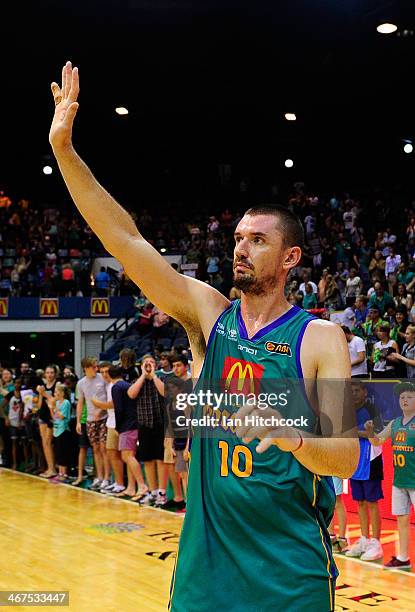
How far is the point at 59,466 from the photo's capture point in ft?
37.4

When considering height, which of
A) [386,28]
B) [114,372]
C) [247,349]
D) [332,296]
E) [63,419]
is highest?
[386,28]

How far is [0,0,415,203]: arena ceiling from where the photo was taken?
12.3 metres

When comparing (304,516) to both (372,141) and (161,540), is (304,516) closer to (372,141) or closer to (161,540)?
(161,540)

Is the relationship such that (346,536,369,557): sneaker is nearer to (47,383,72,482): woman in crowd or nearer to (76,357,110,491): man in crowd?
(76,357,110,491): man in crowd

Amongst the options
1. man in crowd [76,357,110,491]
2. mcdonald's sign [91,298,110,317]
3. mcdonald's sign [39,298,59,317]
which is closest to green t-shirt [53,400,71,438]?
man in crowd [76,357,110,491]

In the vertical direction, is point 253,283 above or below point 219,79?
below

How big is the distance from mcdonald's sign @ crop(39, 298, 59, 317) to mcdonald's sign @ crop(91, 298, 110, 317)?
1147mm

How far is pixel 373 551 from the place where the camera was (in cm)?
621

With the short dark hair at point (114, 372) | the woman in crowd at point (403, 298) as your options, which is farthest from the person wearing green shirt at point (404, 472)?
the woman in crowd at point (403, 298)

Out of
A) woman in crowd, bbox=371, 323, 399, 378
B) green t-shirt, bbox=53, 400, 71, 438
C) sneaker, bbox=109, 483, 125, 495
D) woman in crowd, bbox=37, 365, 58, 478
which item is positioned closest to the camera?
woman in crowd, bbox=371, 323, 399, 378

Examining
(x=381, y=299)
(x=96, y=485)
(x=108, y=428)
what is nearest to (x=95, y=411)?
(x=108, y=428)

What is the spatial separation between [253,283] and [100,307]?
18.7 meters

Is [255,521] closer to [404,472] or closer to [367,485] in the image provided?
[404,472]

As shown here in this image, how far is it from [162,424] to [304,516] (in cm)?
684
